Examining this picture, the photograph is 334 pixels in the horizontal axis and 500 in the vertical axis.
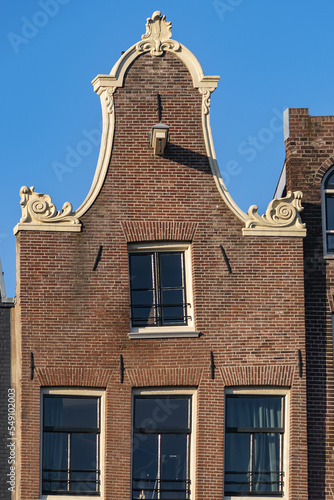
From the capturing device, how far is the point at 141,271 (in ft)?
87.3

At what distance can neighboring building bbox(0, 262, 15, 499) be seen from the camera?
26.1 metres

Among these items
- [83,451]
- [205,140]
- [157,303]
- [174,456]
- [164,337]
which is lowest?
[174,456]

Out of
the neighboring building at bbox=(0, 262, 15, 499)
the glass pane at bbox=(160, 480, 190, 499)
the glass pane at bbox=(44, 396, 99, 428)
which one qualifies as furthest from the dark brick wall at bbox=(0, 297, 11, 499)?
the glass pane at bbox=(160, 480, 190, 499)

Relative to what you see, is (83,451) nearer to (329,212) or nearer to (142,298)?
(142,298)

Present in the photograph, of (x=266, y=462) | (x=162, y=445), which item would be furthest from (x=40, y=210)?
(x=266, y=462)

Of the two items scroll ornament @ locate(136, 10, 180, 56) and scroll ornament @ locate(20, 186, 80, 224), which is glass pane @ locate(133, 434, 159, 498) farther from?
scroll ornament @ locate(136, 10, 180, 56)

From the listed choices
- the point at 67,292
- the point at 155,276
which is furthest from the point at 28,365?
the point at 155,276

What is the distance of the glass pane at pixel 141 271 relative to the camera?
2655cm

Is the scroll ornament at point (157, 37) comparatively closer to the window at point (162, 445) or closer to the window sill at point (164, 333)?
the window sill at point (164, 333)

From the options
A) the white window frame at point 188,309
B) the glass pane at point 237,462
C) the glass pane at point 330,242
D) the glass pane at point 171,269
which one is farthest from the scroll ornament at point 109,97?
the glass pane at point 237,462

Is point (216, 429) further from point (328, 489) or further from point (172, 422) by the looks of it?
point (328, 489)

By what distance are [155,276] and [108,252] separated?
1.18 m

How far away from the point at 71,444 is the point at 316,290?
6.43m

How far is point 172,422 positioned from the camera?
25.9 metres
